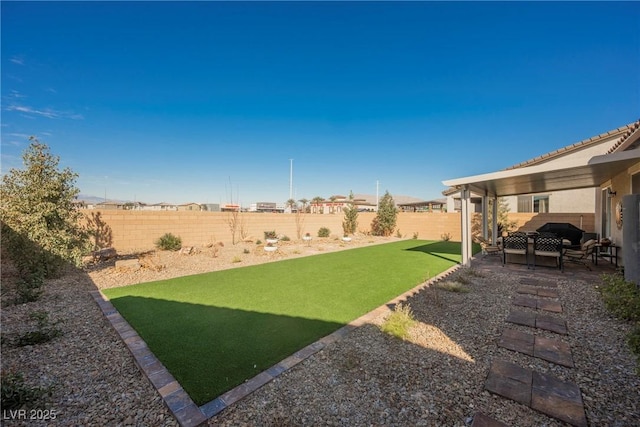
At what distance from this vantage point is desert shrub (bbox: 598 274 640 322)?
4.11m

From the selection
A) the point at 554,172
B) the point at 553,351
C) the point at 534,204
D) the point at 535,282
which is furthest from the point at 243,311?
the point at 534,204

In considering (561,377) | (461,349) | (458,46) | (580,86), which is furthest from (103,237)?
(580,86)

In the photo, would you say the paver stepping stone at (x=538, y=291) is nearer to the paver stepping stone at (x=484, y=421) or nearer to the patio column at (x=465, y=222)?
the patio column at (x=465, y=222)

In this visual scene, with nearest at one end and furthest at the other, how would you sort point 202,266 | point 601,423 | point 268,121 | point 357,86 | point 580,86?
point 601,423 < point 202,266 < point 580,86 < point 357,86 < point 268,121

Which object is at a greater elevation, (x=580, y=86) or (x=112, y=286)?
(x=580, y=86)

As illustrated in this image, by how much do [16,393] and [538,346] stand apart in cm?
576

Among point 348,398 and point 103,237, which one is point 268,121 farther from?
point 348,398

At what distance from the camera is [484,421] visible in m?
2.15

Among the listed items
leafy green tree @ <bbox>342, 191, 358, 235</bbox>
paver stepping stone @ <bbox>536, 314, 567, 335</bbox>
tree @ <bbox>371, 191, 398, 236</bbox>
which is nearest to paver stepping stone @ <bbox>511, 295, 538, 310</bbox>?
paver stepping stone @ <bbox>536, 314, 567, 335</bbox>

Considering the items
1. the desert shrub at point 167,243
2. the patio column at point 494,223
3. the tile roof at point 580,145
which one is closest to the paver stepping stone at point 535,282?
the patio column at point 494,223

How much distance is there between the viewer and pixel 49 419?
2.22 m

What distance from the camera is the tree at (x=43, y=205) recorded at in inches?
245

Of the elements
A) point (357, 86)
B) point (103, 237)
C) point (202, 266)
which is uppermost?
point (357, 86)

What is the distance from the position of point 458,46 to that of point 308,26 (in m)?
6.40
